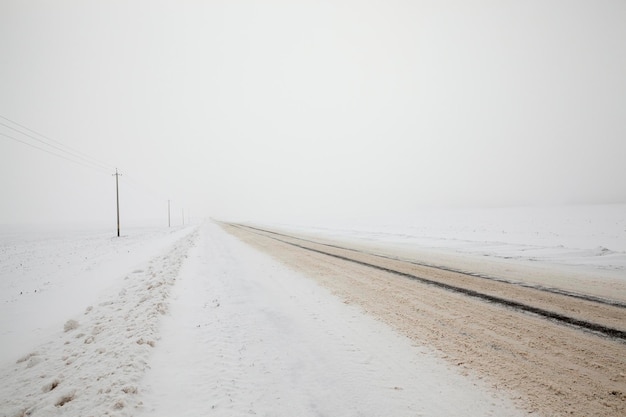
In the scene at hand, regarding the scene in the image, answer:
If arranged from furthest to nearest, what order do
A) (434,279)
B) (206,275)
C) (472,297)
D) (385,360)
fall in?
(206,275) < (434,279) < (472,297) < (385,360)

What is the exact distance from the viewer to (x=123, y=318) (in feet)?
20.6

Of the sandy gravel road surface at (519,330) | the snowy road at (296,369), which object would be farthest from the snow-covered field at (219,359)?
the sandy gravel road surface at (519,330)

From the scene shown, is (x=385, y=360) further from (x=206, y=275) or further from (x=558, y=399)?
(x=206, y=275)

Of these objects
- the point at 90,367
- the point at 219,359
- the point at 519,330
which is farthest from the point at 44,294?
the point at 519,330

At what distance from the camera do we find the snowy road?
3066 mm

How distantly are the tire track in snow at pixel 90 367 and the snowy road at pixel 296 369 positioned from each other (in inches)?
11.1

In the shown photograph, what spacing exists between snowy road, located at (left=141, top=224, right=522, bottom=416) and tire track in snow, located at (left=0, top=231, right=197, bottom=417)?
28 centimetres

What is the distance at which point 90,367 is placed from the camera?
4.20 m

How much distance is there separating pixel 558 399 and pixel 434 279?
19.1 feet

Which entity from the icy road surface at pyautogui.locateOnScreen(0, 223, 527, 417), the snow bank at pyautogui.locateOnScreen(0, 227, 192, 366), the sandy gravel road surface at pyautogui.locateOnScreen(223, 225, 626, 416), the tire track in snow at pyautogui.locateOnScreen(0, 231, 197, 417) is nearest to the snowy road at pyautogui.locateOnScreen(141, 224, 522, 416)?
A: the icy road surface at pyautogui.locateOnScreen(0, 223, 527, 417)

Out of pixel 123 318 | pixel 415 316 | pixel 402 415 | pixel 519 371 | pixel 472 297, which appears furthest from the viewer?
pixel 472 297

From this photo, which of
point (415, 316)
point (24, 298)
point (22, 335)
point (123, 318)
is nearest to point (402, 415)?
point (415, 316)

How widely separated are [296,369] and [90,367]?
3.12 metres

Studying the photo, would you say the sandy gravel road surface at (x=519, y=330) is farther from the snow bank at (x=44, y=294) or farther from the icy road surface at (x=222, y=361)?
the snow bank at (x=44, y=294)
